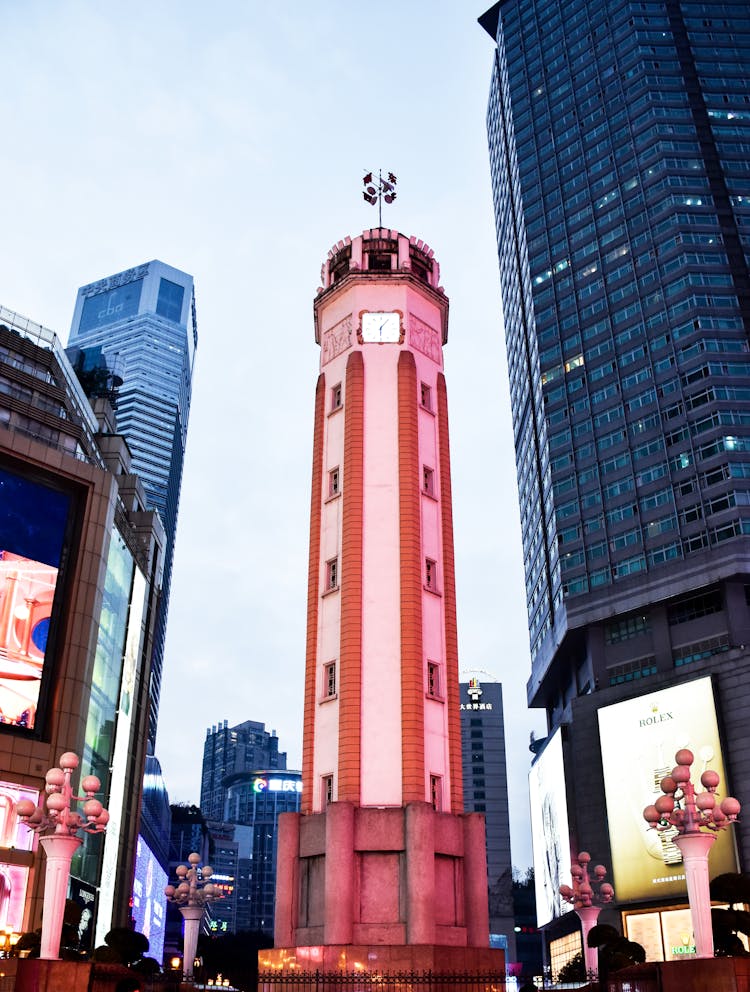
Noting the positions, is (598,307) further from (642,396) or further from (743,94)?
(743,94)

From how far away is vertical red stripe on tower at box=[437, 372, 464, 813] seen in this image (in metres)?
39.5

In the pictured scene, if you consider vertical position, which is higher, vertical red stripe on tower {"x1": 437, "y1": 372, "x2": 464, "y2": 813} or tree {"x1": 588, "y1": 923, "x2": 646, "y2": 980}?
vertical red stripe on tower {"x1": 437, "y1": 372, "x2": 464, "y2": 813}

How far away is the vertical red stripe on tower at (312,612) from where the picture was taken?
39375mm

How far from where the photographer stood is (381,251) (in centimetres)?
4988

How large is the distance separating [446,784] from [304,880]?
6954 mm

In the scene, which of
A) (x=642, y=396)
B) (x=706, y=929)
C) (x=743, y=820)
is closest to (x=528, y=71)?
(x=642, y=396)

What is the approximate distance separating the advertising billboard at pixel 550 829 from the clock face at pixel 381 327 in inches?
2255

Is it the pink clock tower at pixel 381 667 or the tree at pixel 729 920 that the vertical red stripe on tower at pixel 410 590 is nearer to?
the pink clock tower at pixel 381 667

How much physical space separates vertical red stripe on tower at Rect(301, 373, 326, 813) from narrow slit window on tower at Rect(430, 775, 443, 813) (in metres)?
5.04

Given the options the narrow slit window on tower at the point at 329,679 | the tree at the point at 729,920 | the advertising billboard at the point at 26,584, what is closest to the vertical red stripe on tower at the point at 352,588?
the narrow slit window on tower at the point at 329,679

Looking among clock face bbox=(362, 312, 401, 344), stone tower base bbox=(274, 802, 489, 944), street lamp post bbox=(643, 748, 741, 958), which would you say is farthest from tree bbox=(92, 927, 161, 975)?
clock face bbox=(362, 312, 401, 344)

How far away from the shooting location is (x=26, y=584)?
5031 cm

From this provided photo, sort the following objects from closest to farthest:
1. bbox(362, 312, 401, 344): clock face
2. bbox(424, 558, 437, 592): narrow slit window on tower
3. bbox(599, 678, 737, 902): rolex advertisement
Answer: bbox(424, 558, 437, 592): narrow slit window on tower → bbox(362, 312, 401, 344): clock face → bbox(599, 678, 737, 902): rolex advertisement

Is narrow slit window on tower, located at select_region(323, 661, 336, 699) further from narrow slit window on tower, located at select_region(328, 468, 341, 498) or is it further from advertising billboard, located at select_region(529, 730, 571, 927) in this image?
advertising billboard, located at select_region(529, 730, 571, 927)
